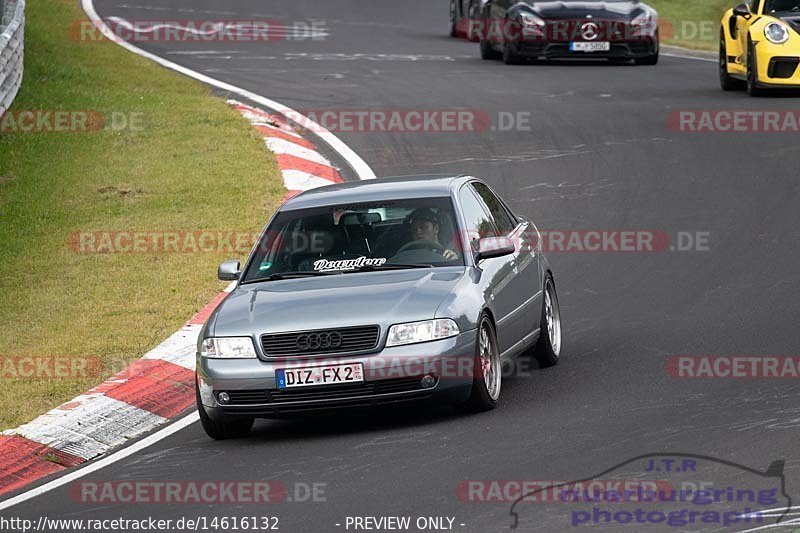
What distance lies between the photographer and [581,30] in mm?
25109

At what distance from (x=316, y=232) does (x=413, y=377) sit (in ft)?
5.21

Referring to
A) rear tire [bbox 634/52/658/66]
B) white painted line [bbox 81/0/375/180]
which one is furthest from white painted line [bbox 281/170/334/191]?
rear tire [bbox 634/52/658/66]

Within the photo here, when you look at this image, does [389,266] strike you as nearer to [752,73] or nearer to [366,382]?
[366,382]

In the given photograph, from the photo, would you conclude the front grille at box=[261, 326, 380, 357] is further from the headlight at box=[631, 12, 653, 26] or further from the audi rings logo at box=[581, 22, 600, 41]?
the headlight at box=[631, 12, 653, 26]

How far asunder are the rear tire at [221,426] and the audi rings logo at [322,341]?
0.64 meters

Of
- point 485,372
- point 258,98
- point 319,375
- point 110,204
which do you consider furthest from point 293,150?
point 319,375

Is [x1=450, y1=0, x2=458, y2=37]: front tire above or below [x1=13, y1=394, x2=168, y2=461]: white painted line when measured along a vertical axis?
Answer: below

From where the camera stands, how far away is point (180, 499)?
815 cm

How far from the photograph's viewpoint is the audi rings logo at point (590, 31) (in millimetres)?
25062

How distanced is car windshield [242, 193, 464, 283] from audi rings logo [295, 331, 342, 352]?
0.94 metres

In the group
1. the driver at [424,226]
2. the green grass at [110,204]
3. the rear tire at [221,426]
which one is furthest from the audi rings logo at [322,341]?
the green grass at [110,204]

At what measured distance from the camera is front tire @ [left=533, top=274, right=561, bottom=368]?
36.3 feet

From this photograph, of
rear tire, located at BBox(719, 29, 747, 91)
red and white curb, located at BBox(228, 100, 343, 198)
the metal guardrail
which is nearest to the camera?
red and white curb, located at BBox(228, 100, 343, 198)

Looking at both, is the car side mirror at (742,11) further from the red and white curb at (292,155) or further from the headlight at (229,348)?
the headlight at (229,348)
